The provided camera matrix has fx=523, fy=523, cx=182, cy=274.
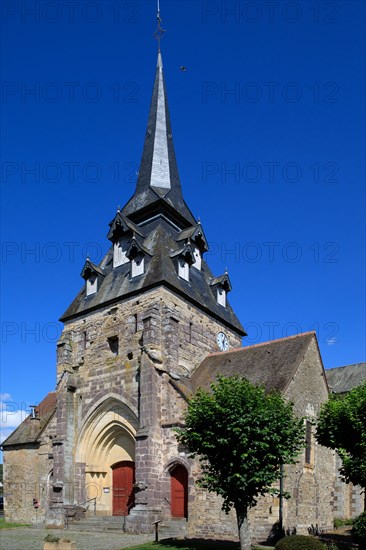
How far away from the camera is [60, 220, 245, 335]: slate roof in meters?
26.4

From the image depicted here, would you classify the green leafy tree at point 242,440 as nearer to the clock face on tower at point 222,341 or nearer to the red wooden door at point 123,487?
the red wooden door at point 123,487

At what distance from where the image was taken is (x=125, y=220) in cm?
2948

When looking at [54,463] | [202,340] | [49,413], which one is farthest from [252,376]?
[49,413]

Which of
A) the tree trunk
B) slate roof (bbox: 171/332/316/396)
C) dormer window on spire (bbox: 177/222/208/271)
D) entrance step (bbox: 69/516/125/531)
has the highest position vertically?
dormer window on spire (bbox: 177/222/208/271)

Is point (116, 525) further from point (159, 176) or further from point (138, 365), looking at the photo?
point (159, 176)

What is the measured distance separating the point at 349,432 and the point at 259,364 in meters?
6.16

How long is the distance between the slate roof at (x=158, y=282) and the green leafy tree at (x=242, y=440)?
10651mm

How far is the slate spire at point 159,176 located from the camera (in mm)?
31344

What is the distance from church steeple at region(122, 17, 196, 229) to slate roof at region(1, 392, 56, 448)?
42.8 ft

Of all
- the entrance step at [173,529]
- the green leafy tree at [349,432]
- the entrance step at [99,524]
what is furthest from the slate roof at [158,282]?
the entrance step at [173,529]

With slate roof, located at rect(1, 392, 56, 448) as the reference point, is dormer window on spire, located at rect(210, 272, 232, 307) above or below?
above

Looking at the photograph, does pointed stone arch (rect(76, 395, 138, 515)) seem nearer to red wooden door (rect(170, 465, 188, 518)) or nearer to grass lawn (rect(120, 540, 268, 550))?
red wooden door (rect(170, 465, 188, 518))

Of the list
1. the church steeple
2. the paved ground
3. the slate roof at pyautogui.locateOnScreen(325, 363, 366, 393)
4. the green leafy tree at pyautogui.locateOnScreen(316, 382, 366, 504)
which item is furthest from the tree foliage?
the slate roof at pyautogui.locateOnScreen(325, 363, 366, 393)

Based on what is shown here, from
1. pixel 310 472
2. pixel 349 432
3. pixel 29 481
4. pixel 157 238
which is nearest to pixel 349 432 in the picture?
pixel 349 432
